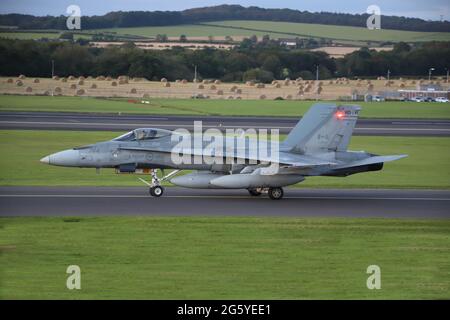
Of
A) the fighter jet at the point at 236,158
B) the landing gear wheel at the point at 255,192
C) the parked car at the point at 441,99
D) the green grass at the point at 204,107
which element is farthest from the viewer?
the parked car at the point at 441,99

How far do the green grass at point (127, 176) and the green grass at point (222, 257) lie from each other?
9525mm

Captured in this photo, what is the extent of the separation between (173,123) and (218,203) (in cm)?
2864

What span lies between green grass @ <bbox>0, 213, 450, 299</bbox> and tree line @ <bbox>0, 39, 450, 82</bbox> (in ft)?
205

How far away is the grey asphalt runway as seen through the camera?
26.0 metres

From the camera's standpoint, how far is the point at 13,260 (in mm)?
18578

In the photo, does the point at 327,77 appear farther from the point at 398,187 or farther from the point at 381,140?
the point at 398,187

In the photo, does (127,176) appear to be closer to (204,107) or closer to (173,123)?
(173,123)

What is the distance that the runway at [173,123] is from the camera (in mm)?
54438

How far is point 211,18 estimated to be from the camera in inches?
4299

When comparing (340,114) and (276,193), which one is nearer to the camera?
(276,193)

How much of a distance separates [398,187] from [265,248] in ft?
46.2

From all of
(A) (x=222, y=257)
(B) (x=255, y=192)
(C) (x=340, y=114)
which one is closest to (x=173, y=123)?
(B) (x=255, y=192)

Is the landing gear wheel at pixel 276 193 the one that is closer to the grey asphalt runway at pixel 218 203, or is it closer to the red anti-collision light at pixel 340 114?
the grey asphalt runway at pixel 218 203

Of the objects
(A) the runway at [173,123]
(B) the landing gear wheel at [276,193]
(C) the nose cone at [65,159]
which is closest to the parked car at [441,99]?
(A) the runway at [173,123]
